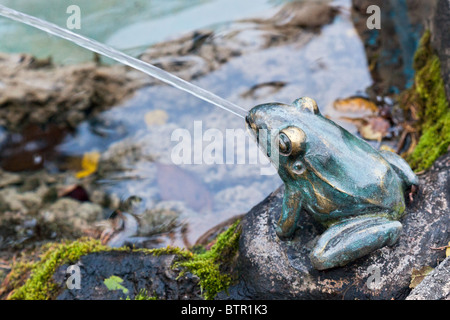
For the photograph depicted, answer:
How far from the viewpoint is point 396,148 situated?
15.8 feet

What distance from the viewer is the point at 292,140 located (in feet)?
10.3

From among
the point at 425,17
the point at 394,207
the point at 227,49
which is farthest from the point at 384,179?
the point at 227,49

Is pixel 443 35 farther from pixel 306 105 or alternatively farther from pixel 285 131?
pixel 285 131

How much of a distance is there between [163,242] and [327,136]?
199 centimetres

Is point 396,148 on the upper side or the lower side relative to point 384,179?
upper

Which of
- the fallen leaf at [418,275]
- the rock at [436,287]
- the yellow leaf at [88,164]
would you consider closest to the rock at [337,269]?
the fallen leaf at [418,275]

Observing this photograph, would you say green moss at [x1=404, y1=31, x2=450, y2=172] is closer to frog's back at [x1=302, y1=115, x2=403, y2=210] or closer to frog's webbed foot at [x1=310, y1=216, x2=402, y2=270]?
frog's back at [x1=302, y1=115, x2=403, y2=210]

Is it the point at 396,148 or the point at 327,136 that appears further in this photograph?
the point at 396,148

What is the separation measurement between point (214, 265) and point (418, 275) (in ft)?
4.68

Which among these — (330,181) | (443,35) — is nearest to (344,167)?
(330,181)

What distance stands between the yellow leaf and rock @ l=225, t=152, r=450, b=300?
243cm

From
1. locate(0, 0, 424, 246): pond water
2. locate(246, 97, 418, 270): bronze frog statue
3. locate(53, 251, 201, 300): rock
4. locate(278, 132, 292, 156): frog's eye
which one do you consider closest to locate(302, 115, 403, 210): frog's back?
locate(246, 97, 418, 270): bronze frog statue
